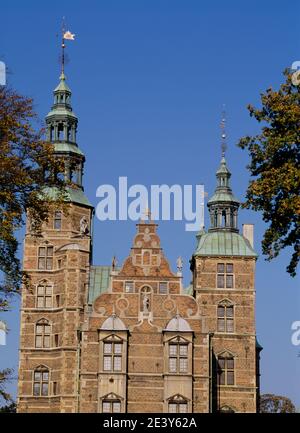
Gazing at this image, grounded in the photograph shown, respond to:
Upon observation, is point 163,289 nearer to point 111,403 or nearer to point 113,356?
point 113,356

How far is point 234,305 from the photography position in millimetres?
62875

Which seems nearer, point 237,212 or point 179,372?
point 179,372

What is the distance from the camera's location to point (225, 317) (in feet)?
207

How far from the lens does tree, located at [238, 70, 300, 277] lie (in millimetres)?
33281

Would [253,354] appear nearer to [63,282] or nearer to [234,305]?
[234,305]

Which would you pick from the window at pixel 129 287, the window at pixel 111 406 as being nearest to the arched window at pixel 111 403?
the window at pixel 111 406

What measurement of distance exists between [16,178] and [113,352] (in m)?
29.9

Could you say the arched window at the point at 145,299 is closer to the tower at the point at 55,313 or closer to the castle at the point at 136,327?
the castle at the point at 136,327
